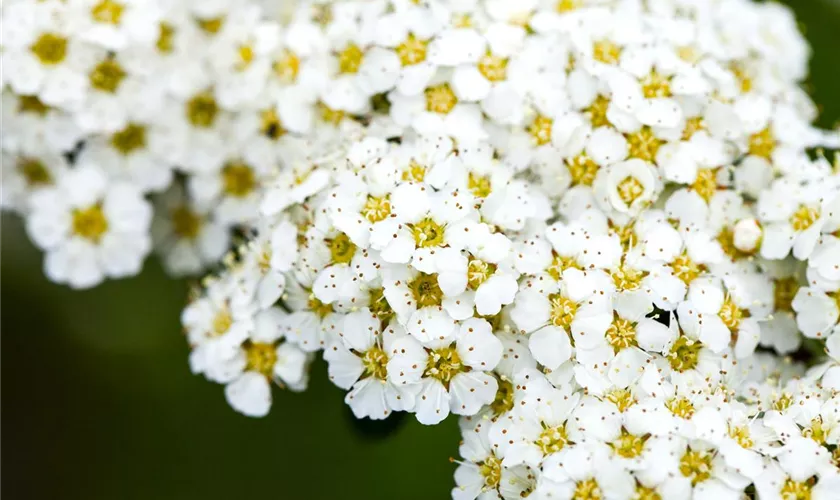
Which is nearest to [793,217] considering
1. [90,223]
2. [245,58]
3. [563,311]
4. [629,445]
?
[563,311]

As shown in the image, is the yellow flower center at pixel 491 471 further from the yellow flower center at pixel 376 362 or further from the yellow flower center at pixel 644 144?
the yellow flower center at pixel 644 144

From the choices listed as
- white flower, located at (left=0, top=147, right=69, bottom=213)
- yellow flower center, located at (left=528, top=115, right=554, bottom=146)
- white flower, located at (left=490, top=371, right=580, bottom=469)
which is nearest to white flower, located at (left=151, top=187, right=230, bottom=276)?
white flower, located at (left=0, top=147, right=69, bottom=213)

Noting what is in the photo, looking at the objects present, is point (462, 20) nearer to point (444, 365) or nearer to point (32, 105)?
point (444, 365)

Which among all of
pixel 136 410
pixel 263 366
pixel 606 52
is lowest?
pixel 136 410

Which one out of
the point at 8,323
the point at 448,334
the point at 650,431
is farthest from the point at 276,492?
the point at 650,431

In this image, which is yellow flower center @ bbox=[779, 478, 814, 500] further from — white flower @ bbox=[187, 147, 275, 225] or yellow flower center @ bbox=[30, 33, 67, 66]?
yellow flower center @ bbox=[30, 33, 67, 66]

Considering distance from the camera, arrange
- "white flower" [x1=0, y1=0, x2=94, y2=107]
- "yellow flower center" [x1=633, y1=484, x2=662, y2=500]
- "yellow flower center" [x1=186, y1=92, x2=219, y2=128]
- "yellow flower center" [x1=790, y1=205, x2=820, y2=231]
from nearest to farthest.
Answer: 1. "yellow flower center" [x1=633, y1=484, x2=662, y2=500]
2. "yellow flower center" [x1=790, y1=205, x2=820, y2=231]
3. "white flower" [x1=0, y1=0, x2=94, y2=107]
4. "yellow flower center" [x1=186, y1=92, x2=219, y2=128]

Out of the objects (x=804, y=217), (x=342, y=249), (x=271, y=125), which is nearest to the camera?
(x=342, y=249)
